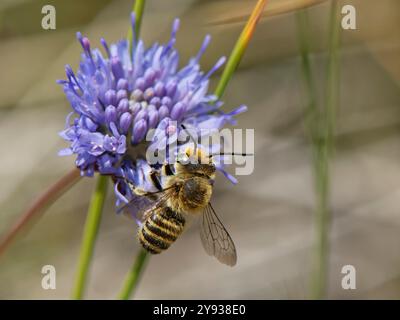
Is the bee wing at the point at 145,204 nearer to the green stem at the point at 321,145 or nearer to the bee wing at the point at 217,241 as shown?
the bee wing at the point at 217,241

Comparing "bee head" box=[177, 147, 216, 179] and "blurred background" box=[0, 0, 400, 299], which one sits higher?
"blurred background" box=[0, 0, 400, 299]

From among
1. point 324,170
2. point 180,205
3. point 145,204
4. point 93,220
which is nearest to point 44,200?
point 93,220

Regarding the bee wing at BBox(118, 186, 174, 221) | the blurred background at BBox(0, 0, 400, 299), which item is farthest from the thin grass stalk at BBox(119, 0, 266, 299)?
the blurred background at BBox(0, 0, 400, 299)

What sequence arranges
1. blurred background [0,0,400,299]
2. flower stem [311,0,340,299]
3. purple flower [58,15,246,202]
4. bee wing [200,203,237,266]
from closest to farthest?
purple flower [58,15,246,202] → bee wing [200,203,237,266] → flower stem [311,0,340,299] → blurred background [0,0,400,299]

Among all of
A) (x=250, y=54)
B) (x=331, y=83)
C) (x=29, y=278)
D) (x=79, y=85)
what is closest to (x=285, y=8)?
(x=331, y=83)

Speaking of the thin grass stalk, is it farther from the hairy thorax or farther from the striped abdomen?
the hairy thorax

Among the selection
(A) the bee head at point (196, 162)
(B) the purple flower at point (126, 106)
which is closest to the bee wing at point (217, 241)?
(A) the bee head at point (196, 162)
